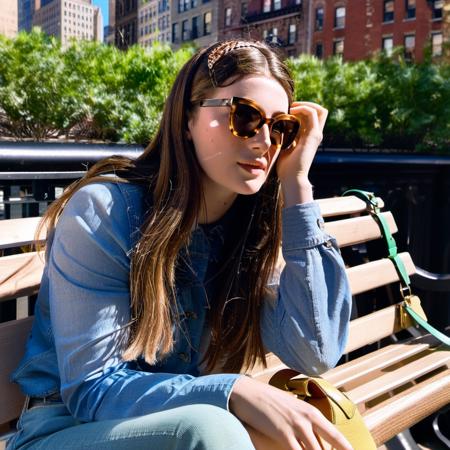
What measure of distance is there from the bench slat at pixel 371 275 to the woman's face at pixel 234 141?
1.04 meters

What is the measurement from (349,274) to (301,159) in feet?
2.76

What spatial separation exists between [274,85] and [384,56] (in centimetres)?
2532

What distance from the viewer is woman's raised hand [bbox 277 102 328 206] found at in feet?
5.60

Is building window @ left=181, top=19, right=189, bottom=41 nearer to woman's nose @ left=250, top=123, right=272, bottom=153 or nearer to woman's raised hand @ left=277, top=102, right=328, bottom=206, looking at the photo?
woman's raised hand @ left=277, top=102, right=328, bottom=206

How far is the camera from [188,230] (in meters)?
1.49

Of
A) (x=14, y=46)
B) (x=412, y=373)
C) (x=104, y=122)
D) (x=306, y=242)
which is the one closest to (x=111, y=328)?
(x=306, y=242)

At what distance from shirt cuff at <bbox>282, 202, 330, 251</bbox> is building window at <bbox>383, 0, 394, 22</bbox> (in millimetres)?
49278

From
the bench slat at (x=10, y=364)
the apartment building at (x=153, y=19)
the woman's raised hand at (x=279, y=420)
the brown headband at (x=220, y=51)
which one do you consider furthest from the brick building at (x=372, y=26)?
the woman's raised hand at (x=279, y=420)

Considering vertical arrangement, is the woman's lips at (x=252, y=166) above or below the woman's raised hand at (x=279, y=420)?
above

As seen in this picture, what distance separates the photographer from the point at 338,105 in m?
24.5

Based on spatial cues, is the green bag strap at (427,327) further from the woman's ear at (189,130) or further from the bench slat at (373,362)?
the woman's ear at (189,130)

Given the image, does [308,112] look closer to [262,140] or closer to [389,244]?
[262,140]

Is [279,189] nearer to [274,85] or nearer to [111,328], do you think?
[274,85]

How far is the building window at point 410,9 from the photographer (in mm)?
44938
